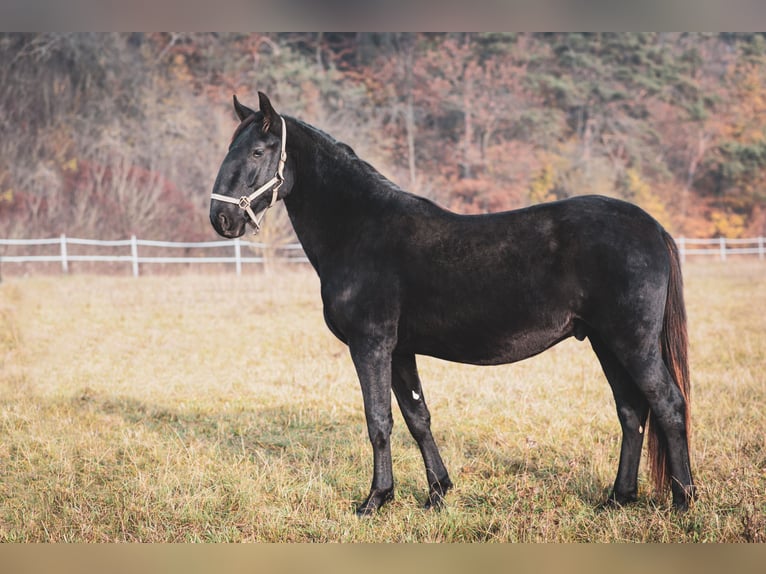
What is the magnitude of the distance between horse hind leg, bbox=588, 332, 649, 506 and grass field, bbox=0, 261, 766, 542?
131 millimetres

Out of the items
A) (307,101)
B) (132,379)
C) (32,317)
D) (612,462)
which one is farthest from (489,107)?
(612,462)

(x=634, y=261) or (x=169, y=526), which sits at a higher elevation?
(x=634, y=261)

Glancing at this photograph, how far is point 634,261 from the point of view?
13.3 feet

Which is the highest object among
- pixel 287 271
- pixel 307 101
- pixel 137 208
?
pixel 307 101

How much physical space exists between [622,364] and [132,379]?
259 inches

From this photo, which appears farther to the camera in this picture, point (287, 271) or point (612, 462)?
point (287, 271)

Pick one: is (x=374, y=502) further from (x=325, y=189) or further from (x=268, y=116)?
(x=268, y=116)

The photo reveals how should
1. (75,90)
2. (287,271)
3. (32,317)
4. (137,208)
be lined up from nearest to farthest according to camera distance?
1. (32,317)
2. (287,271)
3. (137,208)
4. (75,90)

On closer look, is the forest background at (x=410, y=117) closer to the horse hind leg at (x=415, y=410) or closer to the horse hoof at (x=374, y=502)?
the horse hind leg at (x=415, y=410)

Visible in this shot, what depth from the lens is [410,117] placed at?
3188cm

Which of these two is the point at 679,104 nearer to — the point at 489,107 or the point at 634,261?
the point at 489,107

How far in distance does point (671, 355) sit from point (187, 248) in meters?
24.2

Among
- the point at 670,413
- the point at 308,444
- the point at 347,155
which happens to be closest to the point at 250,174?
the point at 347,155

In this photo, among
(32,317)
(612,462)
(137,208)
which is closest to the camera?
(612,462)
